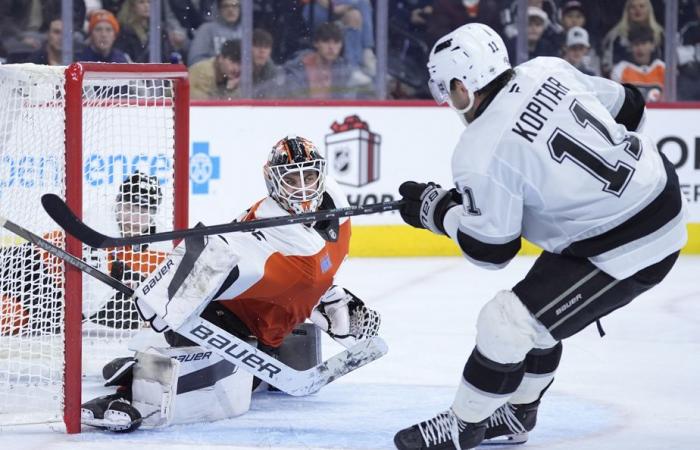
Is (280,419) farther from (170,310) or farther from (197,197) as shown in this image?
(197,197)

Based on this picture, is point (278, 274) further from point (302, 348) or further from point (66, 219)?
point (66, 219)

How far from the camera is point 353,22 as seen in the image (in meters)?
6.58

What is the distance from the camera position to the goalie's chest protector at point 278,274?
3.22m

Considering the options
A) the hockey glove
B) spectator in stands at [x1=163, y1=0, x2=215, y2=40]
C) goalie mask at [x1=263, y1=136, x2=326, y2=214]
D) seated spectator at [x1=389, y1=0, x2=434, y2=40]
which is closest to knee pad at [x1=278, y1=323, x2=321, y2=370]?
goalie mask at [x1=263, y1=136, x2=326, y2=214]

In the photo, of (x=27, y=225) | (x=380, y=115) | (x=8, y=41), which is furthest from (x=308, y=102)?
(x=27, y=225)

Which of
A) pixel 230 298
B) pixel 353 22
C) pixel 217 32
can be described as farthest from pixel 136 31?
pixel 230 298

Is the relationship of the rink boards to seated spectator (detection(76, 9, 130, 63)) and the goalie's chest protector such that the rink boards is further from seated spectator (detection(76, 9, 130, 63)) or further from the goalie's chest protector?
the goalie's chest protector

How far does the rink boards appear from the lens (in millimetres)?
6352

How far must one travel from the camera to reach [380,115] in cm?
652

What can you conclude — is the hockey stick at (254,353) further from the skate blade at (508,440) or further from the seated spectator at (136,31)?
the seated spectator at (136,31)

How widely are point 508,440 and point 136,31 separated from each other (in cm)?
382

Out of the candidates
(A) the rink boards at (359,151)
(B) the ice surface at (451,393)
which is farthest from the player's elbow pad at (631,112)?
(A) the rink boards at (359,151)

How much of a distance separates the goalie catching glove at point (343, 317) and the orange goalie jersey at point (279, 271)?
0.20 meters

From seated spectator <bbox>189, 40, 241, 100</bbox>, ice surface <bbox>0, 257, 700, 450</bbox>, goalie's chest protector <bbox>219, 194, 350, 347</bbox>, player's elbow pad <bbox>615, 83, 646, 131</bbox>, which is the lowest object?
ice surface <bbox>0, 257, 700, 450</bbox>
